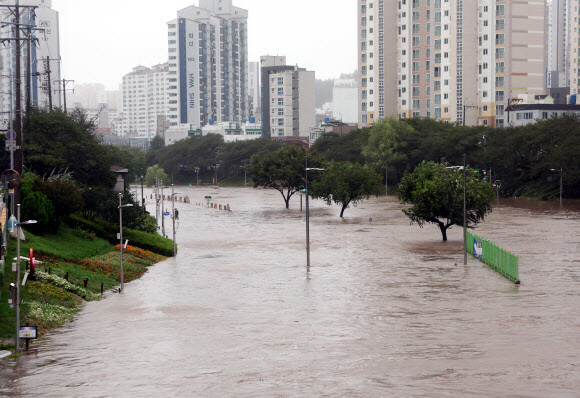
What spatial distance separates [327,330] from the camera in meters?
34.3

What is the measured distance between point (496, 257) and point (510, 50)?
4284 inches

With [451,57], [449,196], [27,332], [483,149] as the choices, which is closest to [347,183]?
A: [449,196]

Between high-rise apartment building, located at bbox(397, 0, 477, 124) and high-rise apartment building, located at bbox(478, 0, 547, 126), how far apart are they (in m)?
2.78

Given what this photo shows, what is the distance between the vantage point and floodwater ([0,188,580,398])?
85.8ft

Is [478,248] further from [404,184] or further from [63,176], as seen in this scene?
[63,176]

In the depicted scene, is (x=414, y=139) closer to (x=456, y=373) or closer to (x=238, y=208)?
(x=238, y=208)

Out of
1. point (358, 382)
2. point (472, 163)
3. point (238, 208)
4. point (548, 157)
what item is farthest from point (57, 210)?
point (472, 163)

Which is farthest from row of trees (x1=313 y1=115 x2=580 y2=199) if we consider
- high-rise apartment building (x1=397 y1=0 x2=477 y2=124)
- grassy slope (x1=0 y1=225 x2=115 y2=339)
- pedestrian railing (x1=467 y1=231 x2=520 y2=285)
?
grassy slope (x1=0 y1=225 x2=115 y2=339)

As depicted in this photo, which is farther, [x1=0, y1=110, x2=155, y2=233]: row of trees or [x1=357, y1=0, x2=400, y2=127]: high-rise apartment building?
[x1=357, y1=0, x2=400, y2=127]: high-rise apartment building

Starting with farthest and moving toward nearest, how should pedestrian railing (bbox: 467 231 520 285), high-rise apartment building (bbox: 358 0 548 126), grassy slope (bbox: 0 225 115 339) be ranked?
high-rise apartment building (bbox: 358 0 548 126) → pedestrian railing (bbox: 467 231 520 285) → grassy slope (bbox: 0 225 115 339)

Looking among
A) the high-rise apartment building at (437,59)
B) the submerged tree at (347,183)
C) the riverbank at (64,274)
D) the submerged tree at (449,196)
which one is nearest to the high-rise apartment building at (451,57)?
the high-rise apartment building at (437,59)

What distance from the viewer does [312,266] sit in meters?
54.1

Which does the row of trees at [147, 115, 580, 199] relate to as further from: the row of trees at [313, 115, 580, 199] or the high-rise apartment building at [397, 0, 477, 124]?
the high-rise apartment building at [397, 0, 477, 124]

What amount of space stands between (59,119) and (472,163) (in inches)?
2819
